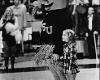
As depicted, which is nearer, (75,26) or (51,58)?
(51,58)

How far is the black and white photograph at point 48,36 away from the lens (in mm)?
3066

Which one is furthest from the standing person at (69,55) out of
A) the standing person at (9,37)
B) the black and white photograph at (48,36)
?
the standing person at (9,37)

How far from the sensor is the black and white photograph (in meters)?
3.07

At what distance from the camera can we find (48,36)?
3.05m

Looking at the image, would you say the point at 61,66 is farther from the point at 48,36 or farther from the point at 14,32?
the point at 14,32

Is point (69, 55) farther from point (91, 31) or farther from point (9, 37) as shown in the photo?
point (9, 37)

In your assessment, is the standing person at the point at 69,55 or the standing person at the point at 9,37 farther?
the standing person at the point at 9,37

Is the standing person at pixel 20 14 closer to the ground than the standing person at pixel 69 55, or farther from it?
farther from it

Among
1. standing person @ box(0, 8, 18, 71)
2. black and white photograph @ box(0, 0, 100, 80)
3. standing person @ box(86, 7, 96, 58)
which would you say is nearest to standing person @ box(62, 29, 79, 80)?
black and white photograph @ box(0, 0, 100, 80)

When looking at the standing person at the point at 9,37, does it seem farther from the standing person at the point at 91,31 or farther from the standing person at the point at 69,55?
Result: the standing person at the point at 91,31

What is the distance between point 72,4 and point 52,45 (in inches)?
22.5

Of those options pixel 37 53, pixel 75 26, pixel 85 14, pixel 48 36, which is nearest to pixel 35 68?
pixel 37 53

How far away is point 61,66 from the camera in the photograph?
3.00 metres

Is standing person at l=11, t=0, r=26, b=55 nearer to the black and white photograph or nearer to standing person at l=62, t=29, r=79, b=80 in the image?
the black and white photograph
